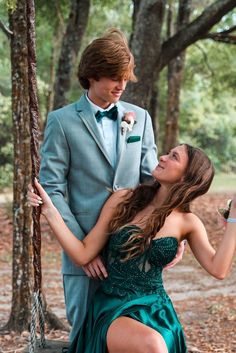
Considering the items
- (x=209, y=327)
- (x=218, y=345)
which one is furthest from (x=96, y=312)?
(x=209, y=327)

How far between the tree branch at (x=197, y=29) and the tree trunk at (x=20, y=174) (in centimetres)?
485

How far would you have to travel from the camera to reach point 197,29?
980 centimetres

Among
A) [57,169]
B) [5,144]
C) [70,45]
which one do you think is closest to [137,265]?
[57,169]

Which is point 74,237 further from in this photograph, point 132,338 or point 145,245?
point 132,338

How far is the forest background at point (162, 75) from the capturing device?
1235cm

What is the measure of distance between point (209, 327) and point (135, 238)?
3.74 metres

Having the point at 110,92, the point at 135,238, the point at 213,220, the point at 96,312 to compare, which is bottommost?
the point at 213,220

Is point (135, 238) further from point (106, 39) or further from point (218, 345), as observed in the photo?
point (218, 345)

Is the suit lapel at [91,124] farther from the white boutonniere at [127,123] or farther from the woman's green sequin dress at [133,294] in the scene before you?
the woman's green sequin dress at [133,294]

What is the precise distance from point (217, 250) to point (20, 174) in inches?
98.6

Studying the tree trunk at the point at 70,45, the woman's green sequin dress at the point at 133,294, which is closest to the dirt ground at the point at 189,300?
the woman's green sequin dress at the point at 133,294

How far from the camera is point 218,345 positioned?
5.86 metres

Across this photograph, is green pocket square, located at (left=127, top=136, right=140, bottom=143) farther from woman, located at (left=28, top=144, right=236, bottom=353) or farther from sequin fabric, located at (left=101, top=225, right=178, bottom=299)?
sequin fabric, located at (left=101, top=225, right=178, bottom=299)

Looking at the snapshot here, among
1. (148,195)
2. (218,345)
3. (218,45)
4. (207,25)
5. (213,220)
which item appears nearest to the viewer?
(148,195)
